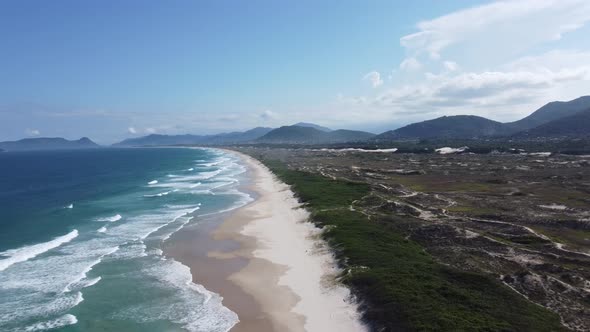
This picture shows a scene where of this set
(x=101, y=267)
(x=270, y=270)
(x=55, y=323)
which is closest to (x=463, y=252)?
(x=270, y=270)

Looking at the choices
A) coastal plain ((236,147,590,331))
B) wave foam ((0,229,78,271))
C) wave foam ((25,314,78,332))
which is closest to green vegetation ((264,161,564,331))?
coastal plain ((236,147,590,331))

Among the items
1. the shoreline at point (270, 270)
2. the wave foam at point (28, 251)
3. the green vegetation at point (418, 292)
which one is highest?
the green vegetation at point (418, 292)

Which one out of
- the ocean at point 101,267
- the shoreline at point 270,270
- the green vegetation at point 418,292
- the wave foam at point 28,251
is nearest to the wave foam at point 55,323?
the ocean at point 101,267

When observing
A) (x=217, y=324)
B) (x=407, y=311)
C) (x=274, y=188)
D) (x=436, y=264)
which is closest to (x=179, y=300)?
(x=217, y=324)

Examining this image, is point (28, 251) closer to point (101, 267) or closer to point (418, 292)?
point (101, 267)

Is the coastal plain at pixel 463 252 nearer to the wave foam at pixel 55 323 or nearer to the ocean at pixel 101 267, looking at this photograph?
the ocean at pixel 101 267

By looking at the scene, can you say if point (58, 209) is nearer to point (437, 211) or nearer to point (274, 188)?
point (274, 188)

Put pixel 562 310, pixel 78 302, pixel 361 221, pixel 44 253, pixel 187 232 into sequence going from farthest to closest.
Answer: pixel 187 232 → pixel 361 221 → pixel 44 253 → pixel 78 302 → pixel 562 310
